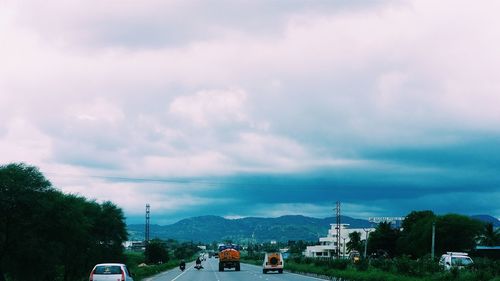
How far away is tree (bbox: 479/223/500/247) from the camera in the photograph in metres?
121

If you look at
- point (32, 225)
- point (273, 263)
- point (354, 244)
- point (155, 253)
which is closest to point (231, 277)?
point (273, 263)

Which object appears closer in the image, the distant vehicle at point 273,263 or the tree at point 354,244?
the distant vehicle at point 273,263

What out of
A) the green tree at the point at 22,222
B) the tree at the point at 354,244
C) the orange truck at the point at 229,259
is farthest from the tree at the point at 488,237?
the green tree at the point at 22,222

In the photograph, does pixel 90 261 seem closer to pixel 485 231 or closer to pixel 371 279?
pixel 371 279

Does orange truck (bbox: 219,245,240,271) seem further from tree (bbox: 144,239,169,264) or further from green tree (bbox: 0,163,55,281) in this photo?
tree (bbox: 144,239,169,264)

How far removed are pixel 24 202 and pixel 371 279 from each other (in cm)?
2443

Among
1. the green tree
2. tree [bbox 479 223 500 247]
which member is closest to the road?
the green tree

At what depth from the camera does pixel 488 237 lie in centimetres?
12294

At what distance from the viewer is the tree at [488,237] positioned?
4747 inches

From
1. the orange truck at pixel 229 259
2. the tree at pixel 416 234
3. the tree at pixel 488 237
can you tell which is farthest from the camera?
the tree at pixel 488 237

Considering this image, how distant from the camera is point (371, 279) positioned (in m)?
46.4

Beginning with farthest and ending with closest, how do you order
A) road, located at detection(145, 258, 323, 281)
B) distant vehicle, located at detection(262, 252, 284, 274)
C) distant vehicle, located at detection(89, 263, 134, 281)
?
1. distant vehicle, located at detection(262, 252, 284, 274)
2. road, located at detection(145, 258, 323, 281)
3. distant vehicle, located at detection(89, 263, 134, 281)

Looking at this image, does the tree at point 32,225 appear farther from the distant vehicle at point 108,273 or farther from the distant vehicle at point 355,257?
the distant vehicle at point 355,257

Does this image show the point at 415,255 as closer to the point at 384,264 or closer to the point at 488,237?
the point at 488,237
